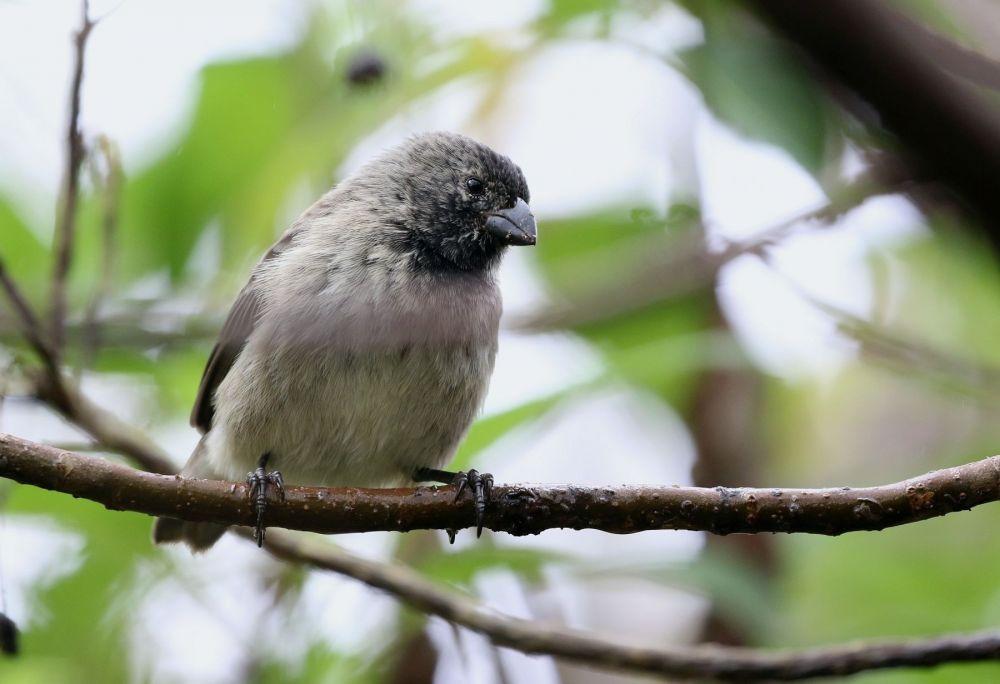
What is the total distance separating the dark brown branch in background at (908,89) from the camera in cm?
87

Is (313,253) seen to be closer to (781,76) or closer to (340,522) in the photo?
(340,522)

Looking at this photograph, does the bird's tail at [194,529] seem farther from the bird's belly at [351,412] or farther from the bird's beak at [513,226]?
→ the bird's beak at [513,226]

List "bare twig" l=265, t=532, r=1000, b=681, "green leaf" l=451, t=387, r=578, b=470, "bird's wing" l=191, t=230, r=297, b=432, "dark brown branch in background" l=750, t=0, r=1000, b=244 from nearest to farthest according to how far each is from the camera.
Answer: "dark brown branch in background" l=750, t=0, r=1000, b=244, "bare twig" l=265, t=532, r=1000, b=681, "green leaf" l=451, t=387, r=578, b=470, "bird's wing" l=191, t=230, r=297, b=432

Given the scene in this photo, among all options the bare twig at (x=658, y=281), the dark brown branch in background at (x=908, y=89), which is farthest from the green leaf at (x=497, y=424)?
the dark brown branch in background at (x=908, y=89)

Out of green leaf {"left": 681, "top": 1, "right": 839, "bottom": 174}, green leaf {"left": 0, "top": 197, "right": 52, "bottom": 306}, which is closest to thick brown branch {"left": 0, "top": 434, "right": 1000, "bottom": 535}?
green leaf {"left": 681, "top": 1, "right": 839, "bottom": 174}

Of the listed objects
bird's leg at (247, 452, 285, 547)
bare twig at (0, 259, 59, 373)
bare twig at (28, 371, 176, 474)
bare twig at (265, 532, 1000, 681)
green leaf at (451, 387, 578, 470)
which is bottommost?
bare twig at (265, 532, 1000, 681)

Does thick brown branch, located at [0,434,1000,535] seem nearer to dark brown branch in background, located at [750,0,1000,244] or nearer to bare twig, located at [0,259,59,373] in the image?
bare twig, located at [0,259,59,373]

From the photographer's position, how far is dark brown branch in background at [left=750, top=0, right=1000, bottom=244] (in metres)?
0.87

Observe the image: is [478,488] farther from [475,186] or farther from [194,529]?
[475,186]

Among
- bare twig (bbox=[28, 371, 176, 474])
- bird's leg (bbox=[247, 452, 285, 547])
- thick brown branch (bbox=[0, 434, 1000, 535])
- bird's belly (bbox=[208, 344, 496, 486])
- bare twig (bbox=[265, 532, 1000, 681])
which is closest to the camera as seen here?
thick brown branch (bbox=[0, 434, 1000, 535])

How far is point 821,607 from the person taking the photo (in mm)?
4406

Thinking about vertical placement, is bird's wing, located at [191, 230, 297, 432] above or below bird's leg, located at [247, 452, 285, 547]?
below

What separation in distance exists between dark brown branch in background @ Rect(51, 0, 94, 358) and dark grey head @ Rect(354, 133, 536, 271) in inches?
47.9

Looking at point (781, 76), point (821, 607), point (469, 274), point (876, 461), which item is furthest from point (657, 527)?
point (876, 461)
